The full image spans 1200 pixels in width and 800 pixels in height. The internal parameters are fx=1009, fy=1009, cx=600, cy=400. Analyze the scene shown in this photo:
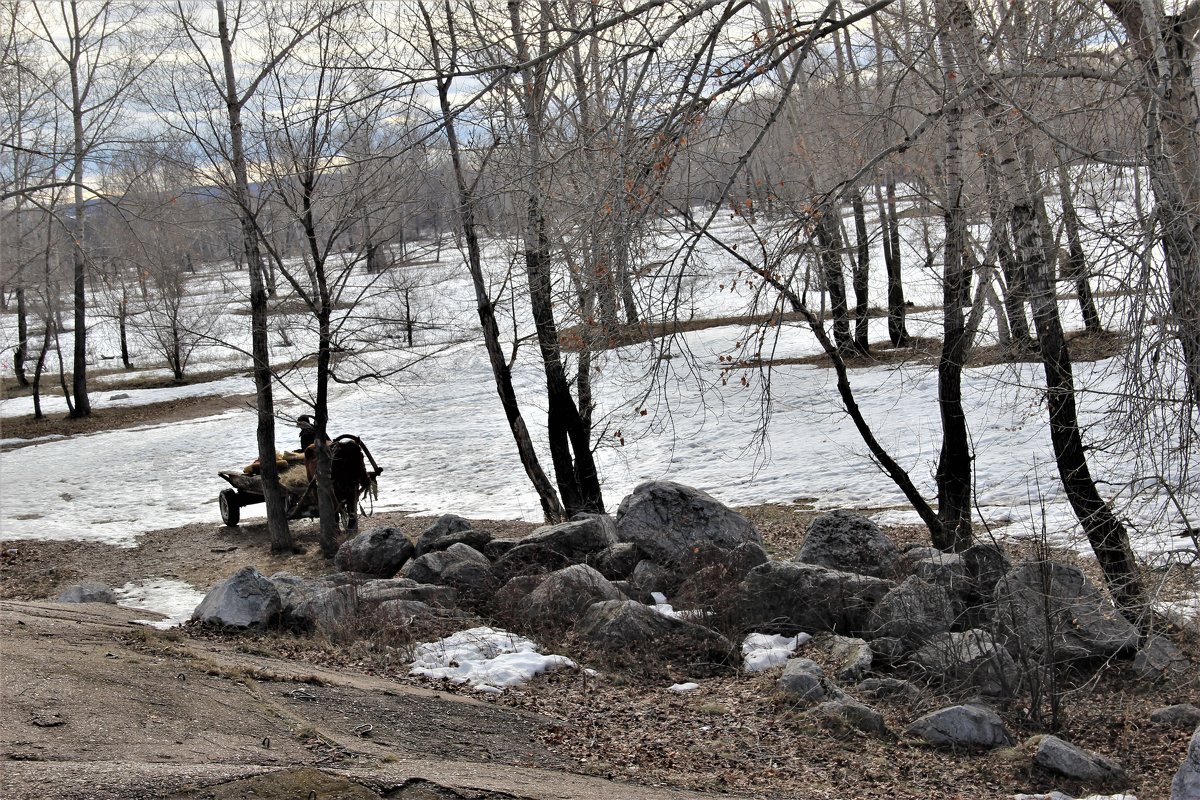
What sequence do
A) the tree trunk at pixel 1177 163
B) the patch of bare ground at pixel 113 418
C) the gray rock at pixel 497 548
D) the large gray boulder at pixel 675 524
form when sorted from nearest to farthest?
the tree trunk at pixel 1177 163 → the large gray boulder at pixel 675 524 → the gray rock at pixel 497 548 → the patch of bare ground at pixel 113 418

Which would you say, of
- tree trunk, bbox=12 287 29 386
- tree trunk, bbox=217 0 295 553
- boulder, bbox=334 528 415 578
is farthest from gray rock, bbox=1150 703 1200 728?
tree trunk, bbox=12 287 29 386

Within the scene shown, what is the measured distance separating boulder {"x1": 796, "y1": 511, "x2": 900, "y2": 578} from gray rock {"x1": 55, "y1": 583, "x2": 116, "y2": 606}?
642cm

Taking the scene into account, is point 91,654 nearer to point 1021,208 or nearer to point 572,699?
point 572,699

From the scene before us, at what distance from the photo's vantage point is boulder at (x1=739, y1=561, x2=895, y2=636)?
757 centimetres

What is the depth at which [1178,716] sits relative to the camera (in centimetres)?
594

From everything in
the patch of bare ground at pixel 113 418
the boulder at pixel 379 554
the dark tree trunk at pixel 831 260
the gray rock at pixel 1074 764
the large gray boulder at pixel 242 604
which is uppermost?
the dark tree trunk at pixel 831 260

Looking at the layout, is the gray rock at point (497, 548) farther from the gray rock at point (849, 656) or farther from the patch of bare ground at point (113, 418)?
the patch of bare ground at point (113, 418)

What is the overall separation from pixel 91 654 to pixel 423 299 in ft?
126

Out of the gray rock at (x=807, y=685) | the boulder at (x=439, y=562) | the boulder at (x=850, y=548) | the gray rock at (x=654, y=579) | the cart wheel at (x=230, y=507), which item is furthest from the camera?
the cart wheel at (x=230, y=507)

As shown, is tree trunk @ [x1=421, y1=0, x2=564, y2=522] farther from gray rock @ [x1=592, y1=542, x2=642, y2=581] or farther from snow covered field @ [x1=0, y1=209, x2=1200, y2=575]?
gray rock @ [x1=592, y1=542, x2=642, y2=581]

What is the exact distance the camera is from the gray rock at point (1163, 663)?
6.53 meters

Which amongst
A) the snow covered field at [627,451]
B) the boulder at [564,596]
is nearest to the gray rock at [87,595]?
the snow covered field at [627,451]

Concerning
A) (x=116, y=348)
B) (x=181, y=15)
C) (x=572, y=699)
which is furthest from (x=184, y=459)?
(x=116, y=348)

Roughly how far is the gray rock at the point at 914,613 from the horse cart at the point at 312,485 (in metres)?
7.62
